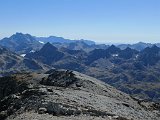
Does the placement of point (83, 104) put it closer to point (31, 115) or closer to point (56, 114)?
point (56, 114)

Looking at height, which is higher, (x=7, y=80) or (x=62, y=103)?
(x=62, y=103)

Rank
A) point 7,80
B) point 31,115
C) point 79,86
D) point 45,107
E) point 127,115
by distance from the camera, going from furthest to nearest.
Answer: point 7,80 < point 79,86 < point 127,115 < point 45,107 < point 31,115

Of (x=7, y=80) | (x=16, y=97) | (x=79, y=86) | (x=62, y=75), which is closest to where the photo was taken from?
(x=16, y=97)

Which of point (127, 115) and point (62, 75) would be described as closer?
point (127, 115)

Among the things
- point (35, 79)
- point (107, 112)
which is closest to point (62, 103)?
point (107, 112)

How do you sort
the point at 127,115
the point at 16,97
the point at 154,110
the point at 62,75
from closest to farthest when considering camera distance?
the point at 127,115, the point at 16,97, the point at 154,110, the point at 62,75

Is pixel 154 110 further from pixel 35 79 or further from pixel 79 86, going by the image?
pixel 35 79

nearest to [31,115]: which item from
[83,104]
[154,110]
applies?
[83,104]

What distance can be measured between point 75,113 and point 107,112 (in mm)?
5394

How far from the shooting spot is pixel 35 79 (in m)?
87.8

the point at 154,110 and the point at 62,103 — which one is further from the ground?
the point at 62,103

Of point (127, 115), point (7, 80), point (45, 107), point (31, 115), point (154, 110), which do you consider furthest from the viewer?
point (7, 80)

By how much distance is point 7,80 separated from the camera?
9606 centimetres

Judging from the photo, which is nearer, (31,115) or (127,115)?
(31,115)
